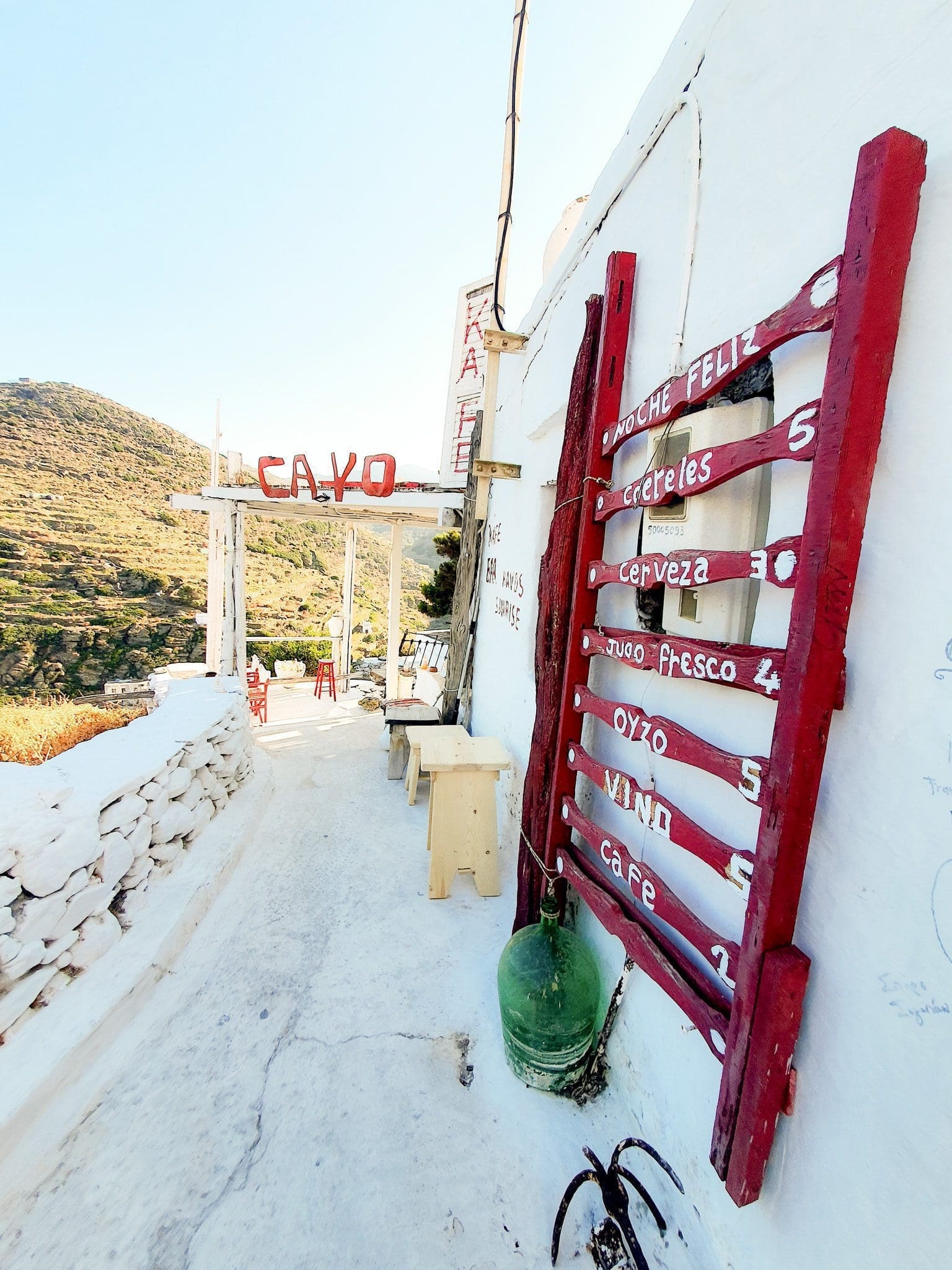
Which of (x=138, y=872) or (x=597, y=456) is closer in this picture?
(x=597, y=456)

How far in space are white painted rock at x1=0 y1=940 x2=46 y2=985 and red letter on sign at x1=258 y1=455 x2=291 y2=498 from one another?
584cm

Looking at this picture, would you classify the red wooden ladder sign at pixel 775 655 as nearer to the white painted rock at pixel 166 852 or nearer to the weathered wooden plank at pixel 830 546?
the weathered wooden plank at pixel 830 546

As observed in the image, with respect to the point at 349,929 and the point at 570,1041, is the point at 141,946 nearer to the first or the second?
the point at 349,929

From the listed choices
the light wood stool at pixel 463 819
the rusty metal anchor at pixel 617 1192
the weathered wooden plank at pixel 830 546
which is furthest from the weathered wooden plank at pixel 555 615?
the weathered wooden plank at pixel 830 546

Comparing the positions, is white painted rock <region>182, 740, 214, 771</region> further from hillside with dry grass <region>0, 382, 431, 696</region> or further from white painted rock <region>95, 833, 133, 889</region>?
hillside with dry grass <region>0, 382, 431, 696</region>

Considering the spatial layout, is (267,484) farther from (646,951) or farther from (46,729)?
(646,951)

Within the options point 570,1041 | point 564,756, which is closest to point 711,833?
point 564,756

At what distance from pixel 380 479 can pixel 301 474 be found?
1008 mm

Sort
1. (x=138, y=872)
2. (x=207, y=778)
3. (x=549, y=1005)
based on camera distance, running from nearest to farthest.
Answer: (x=549, y=1005) < (x=138, y=872) < (x=207, y=778)

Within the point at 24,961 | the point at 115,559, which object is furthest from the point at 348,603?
the point at 115,559

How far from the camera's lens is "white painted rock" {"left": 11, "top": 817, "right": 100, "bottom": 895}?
2.01 meters

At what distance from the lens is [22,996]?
1943mm

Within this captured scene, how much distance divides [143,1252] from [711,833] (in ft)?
6.47

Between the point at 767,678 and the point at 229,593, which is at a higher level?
the point at 767,678
